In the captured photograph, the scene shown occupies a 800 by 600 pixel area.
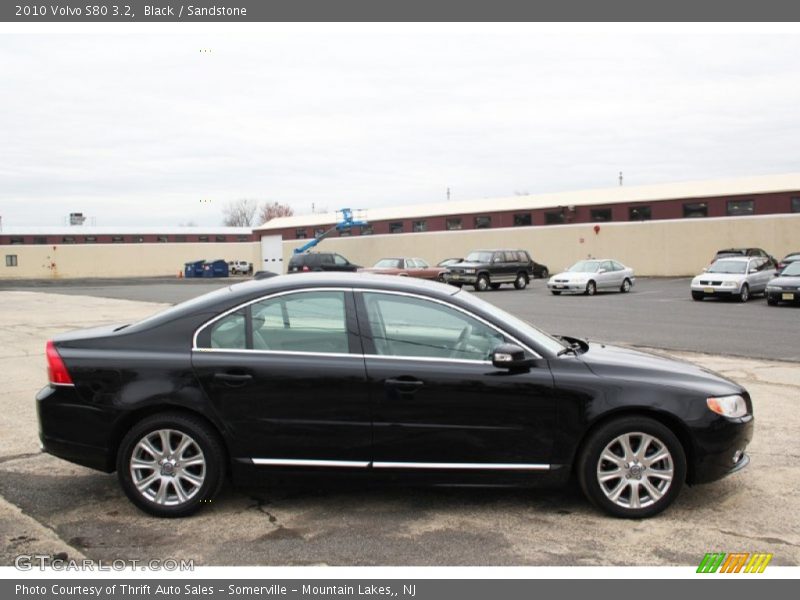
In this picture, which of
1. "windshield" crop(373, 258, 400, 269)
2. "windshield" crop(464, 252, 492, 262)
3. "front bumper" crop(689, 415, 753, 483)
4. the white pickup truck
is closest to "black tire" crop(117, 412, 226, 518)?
"front bumper" crop(689, 415, 753, 483)

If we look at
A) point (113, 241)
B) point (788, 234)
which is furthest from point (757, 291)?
point (113, 241)

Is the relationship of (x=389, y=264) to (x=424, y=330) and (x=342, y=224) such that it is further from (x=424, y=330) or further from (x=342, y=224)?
(x=424, y=330)

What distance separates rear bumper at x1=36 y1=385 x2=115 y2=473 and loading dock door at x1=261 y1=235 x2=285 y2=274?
201 ft

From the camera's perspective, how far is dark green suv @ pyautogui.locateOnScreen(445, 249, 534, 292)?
34156mm

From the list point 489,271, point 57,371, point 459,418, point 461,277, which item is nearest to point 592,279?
point 489,271

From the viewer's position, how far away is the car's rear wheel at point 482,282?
34062 millimetres

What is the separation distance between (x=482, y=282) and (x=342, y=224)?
2551 cm

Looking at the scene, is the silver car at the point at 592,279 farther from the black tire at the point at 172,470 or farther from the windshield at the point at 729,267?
the black tire at the point at 172,470

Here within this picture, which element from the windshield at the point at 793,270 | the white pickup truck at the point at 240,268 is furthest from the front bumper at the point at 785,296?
the white pickup truck at the point at 240,268

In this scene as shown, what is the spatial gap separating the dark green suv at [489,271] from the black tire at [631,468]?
2924cm

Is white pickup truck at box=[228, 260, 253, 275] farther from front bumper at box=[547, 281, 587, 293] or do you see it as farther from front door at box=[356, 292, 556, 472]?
front door at box=[356, 292, 556, 472]

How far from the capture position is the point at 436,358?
492 cm

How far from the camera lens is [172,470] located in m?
4.84

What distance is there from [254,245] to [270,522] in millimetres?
65502
